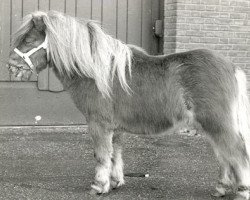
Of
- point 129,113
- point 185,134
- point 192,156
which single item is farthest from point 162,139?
point 129,113

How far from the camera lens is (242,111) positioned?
5.50 metres

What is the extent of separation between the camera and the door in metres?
9.16

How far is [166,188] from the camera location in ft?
20.5

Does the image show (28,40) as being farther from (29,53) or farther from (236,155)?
(236,155)

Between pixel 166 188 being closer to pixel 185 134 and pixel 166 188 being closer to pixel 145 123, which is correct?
pixel 145 123

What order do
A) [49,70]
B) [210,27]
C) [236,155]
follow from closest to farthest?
[236,155] < [49,70] < [210,27]

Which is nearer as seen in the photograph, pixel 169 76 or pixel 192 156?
pixel 169 76

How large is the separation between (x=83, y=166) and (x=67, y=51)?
1949mm

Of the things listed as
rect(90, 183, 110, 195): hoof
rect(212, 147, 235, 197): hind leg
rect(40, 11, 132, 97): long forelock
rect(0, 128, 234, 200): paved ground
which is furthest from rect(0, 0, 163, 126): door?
rect(212, 147, 235, 197): hind leg

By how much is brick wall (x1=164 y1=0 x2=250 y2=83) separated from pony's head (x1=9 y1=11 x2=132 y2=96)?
3772 mm

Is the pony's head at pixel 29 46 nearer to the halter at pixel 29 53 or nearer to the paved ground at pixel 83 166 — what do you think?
the halter at pixel 29 53

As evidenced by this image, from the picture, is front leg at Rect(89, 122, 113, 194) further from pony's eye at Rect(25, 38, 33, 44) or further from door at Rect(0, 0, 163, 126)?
door at Rect(0, 0, 163, 126)

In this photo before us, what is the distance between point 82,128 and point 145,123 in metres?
3.93

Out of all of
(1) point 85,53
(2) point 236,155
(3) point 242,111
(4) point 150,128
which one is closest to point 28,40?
(1) point 85,53
